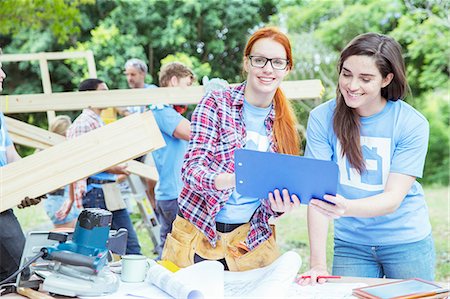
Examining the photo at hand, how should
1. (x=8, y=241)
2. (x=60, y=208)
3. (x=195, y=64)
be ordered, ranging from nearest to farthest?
1. (x=8, y=241)
2. (x=60, y=208)
3. (x=195, y=64)

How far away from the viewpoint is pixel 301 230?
6.79 metres

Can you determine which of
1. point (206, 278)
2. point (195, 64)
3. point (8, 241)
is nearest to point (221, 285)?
point (206, 278)

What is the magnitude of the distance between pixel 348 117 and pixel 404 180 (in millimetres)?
270

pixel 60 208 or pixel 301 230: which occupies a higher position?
pixel 60 208

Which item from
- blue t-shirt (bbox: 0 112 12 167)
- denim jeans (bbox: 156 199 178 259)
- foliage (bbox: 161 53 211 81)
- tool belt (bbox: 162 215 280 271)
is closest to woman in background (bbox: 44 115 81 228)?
denim jeans (bbox: 156 199 178 259)

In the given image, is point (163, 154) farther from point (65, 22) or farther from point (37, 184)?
point (65, 22)

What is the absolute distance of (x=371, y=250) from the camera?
201cm

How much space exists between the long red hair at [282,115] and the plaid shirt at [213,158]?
6 cm

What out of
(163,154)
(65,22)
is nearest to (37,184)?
(163,154)

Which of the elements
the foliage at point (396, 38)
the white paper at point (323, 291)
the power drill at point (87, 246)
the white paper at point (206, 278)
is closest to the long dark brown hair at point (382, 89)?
the white paper at point (323, 291)

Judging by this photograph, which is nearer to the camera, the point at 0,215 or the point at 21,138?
the point at 0,215

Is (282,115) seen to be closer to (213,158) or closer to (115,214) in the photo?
(213,158)

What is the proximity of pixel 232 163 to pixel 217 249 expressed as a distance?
0.27 metres

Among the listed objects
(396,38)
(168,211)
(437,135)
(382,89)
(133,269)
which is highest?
(396,38)
